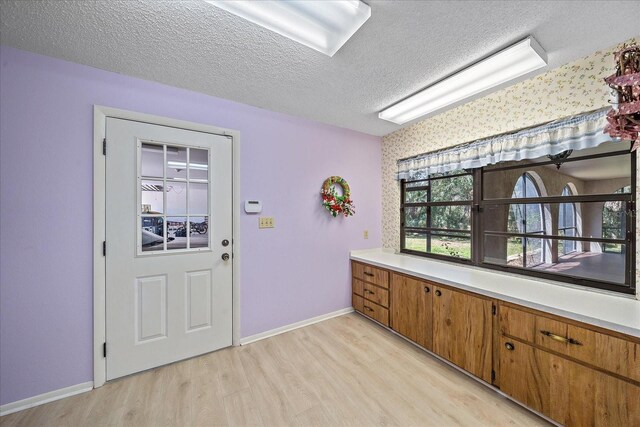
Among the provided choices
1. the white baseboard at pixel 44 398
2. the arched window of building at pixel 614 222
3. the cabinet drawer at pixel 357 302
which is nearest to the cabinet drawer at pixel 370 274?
the cabinet drawer at pixel 357 302

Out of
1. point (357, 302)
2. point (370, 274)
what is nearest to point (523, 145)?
point (370, 274)

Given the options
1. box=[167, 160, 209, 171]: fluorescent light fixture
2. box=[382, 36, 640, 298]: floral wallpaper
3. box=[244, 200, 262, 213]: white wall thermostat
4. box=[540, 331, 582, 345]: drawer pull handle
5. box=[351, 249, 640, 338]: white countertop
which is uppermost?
box=[382, 36, 640, 298]: floral wallpaper

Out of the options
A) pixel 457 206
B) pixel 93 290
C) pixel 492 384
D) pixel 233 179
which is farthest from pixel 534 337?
pixel 93 290

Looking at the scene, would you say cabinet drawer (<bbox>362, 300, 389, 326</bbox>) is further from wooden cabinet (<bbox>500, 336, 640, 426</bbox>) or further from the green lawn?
wooden cabinet (<bbox>500, 336, 640, 426</bbox>)

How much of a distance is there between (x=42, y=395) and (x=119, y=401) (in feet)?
1.74

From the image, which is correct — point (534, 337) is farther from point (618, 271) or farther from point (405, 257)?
point (405, 257)

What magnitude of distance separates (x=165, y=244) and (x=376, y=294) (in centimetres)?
224

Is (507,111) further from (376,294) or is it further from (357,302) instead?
(357,302)

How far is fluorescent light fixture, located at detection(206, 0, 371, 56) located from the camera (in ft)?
4.10

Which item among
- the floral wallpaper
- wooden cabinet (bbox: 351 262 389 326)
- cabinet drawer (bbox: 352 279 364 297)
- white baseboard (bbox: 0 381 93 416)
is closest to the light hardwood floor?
white baseboard (bbox: 0 381 93 416)

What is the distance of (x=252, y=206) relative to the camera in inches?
97.2

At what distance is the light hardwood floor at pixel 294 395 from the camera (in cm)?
158

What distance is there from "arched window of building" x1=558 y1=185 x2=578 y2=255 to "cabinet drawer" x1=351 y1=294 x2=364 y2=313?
1.98 metres

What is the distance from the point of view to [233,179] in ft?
7.89
